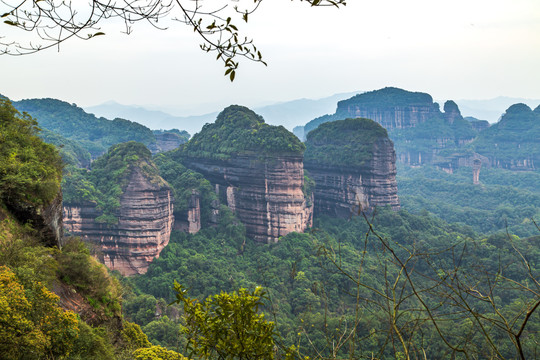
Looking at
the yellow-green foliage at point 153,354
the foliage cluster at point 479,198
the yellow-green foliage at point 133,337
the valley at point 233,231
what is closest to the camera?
the yellow-green foliage at point 153,354

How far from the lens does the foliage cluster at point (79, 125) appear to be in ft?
211

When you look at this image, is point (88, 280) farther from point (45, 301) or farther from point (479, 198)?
point (479, 198)

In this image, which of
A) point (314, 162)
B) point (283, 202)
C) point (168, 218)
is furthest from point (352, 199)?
point (168, 218)

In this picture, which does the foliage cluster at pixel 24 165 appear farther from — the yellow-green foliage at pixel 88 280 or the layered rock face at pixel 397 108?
the layered rock face at pixel 397 108

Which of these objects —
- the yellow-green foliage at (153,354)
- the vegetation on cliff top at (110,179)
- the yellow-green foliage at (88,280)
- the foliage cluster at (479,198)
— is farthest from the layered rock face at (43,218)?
the foliage cluster at (479,198)

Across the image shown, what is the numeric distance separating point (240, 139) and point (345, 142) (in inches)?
618

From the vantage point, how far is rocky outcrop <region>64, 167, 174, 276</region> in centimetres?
3222

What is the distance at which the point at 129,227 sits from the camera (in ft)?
107

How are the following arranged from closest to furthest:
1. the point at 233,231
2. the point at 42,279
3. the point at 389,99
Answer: the point at 42,279 → the point at 233,231 → the point at 389,99

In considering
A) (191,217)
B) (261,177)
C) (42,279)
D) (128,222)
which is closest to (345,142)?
(261,177)

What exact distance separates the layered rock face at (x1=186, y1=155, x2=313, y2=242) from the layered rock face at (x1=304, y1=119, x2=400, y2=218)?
9.41 meters

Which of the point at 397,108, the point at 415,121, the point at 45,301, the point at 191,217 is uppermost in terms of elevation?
the point at 397,108

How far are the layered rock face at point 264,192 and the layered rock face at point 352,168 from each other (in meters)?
9.41

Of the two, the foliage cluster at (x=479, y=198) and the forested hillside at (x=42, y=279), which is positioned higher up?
the forested hillside at (x=42, y=279)
